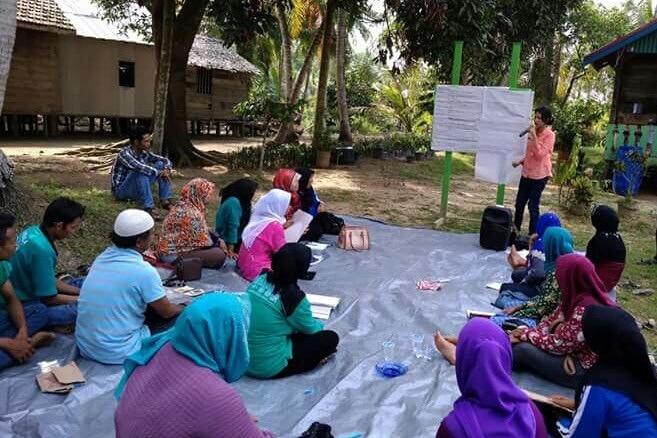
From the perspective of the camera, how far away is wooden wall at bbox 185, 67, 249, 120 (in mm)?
21266

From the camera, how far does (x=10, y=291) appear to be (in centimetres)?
348

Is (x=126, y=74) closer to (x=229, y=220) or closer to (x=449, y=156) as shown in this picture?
(x=449, y=156)

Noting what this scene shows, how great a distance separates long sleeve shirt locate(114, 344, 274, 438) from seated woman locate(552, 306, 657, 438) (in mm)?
1516

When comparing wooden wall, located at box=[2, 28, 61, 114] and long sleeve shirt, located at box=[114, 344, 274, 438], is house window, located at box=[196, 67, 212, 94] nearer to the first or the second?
wooden wall, located at box=[2, 28, 61, 114]

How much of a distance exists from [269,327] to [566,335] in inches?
72.8

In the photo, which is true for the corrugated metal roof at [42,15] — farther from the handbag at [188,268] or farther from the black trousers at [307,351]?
the black trousers at [307,351]

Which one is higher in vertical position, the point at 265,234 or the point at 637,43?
the point at 637,43

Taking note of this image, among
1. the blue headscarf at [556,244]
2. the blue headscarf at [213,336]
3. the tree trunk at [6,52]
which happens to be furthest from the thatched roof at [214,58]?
the blue headscarf at [213,336]

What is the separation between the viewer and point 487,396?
2.07 m

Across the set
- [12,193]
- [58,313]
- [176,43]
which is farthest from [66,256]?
[176,43]

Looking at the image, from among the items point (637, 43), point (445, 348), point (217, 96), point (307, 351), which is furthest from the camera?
point (217, 96)

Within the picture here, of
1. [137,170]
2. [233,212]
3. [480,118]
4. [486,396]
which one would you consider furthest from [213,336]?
[480,118]

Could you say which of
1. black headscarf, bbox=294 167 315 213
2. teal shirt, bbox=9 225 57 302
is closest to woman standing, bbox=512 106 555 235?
black headscarf, bbox=294 167 315 213

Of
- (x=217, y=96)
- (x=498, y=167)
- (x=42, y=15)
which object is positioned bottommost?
(x=498, y=167)
